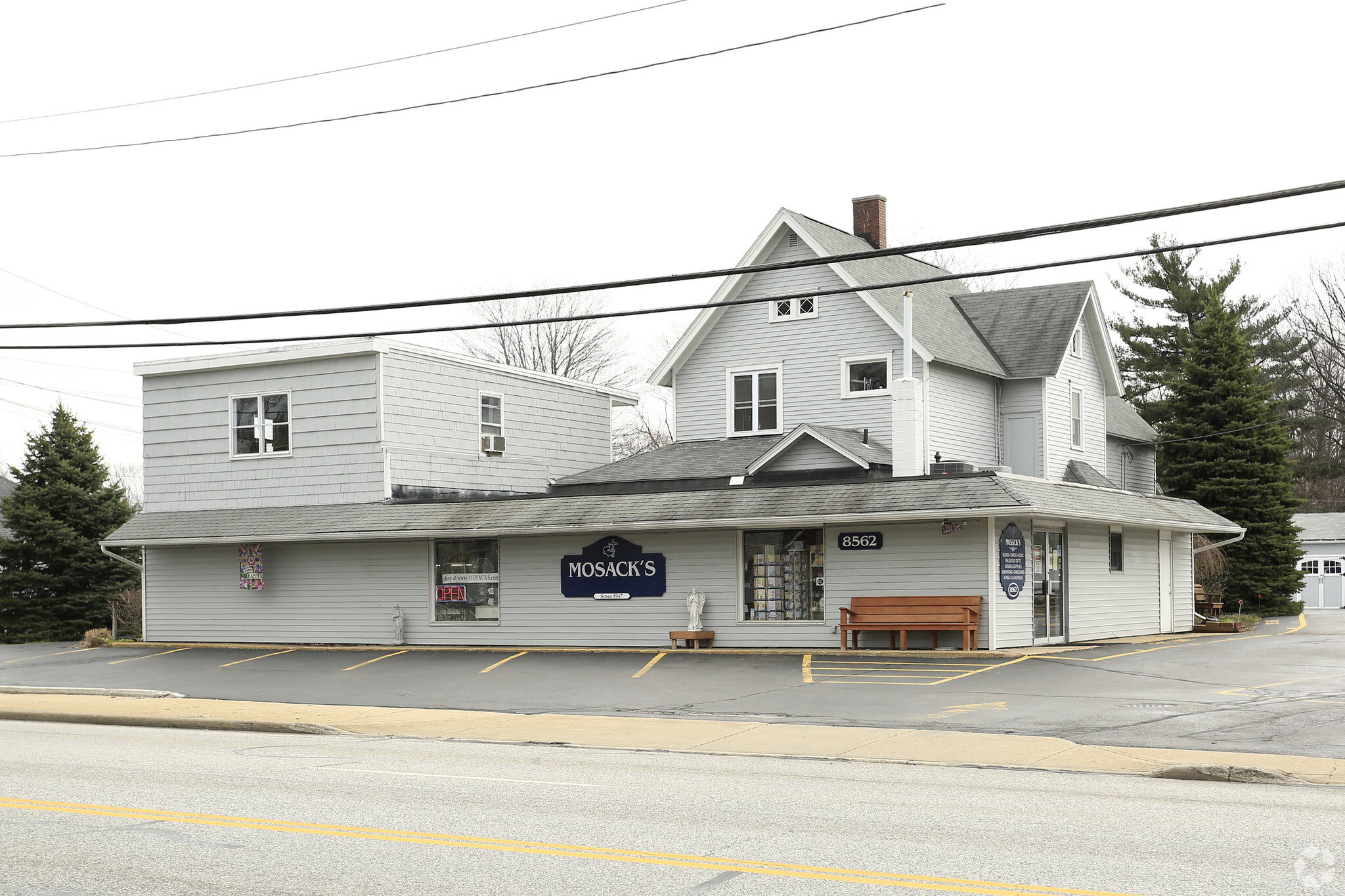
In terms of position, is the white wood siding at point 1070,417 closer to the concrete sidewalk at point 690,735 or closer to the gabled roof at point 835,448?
the gabled roof at point 835,448

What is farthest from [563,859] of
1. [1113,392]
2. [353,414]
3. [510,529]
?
[1113,392]

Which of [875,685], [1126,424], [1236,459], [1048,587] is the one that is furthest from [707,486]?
[1236,459]

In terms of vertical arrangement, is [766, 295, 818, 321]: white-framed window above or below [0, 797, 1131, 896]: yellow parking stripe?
above

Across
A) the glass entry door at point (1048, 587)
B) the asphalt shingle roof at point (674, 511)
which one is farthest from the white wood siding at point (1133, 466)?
the glass entry door at point (1048, 587)

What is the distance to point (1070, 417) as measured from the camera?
34.2 m

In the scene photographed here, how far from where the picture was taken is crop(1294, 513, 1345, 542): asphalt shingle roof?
2021 inches

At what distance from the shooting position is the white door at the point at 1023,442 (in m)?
32.8

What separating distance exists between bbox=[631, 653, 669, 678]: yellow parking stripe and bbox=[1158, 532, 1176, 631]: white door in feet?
42.5

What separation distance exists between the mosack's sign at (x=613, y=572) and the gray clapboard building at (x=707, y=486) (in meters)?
0.05

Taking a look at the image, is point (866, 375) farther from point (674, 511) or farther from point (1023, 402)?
point (674, 511)

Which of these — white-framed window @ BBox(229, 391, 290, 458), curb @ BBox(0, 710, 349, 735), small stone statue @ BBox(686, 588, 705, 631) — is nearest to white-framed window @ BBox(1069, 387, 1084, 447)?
small stone statue @ BBox(686, 588, 705, 631)

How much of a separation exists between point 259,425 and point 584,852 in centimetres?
2480

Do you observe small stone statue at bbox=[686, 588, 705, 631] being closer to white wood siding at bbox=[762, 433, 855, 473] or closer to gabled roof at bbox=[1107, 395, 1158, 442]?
white wood siding at bbox=[762, 433, 855, 473]

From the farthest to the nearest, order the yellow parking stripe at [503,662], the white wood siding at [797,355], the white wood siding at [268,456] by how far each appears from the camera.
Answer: the white wood siding at [797,355]
the white wood siding at [268,456]
the yellow parking stripe at [503,662]
